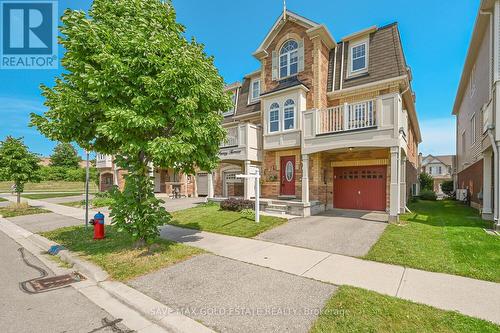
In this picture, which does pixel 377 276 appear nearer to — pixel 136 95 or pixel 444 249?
pixel 444 249

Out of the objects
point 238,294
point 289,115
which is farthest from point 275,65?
point 238,294

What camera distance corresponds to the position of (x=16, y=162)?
15156 millimetres

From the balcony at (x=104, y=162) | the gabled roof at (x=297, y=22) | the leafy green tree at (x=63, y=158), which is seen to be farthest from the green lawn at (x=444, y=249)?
the leafy green tree at (x=63, y=158)

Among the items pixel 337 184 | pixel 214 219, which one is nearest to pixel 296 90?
pixel 337 184

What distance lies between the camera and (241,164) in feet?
55.5

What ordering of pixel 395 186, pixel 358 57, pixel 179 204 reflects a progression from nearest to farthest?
pixel 395 186, pixel 358 57, pixel 179 204

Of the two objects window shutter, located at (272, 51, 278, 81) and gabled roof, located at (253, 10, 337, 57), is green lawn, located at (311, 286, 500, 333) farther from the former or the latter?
window shutter, located at (272, 51, 278, 81)

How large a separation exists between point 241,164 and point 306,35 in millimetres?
8871

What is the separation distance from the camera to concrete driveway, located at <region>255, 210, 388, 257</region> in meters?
6.94

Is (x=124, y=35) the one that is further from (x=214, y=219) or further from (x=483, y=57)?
(x=483, y=57)

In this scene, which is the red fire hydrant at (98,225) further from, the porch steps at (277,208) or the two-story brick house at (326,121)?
the porch steps at (277,208)

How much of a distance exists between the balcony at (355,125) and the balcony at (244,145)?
348 cm

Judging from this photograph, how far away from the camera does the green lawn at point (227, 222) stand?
8.90 meters

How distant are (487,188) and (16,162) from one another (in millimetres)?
25680
